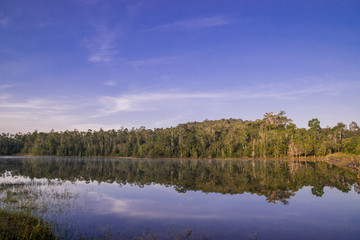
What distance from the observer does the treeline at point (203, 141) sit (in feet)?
337

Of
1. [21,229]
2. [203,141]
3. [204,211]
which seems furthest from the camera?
[203,141]

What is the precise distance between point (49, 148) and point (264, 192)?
147442 mm

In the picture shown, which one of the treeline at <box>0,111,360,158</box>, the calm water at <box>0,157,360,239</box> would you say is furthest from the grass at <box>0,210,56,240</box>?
the treeline at <box>0,111,360,158</box>

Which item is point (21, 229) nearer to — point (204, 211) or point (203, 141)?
point (204, 211)

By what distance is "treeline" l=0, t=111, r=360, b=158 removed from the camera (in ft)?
337

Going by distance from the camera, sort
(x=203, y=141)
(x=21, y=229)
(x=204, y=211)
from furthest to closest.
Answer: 1. (x=203, y=141)
2. (x=204, y=211)
3. (x=21, y=229)

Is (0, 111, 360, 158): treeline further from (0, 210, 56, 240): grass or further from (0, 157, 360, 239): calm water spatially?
(0, 210, 56, 240): grass

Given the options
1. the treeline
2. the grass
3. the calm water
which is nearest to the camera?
the grass

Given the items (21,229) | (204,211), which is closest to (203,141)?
(204,211)

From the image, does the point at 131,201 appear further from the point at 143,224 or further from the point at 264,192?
the point at 264,192

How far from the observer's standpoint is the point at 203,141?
120 m

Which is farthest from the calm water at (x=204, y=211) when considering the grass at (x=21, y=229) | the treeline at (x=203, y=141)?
the treeline at (x=203, y=141)

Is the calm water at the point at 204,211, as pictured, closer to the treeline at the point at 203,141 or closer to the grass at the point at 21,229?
the grass at the point at 21,229

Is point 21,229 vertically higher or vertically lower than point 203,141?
lower
